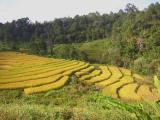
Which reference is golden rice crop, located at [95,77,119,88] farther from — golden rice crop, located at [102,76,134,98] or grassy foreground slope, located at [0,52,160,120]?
golden rice crop, located at [102,76,134,98]

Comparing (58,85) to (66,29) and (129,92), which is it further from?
(66,29)

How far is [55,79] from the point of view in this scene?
3503 cm

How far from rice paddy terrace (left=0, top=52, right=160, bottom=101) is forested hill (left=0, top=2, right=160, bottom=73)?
8.73 metres

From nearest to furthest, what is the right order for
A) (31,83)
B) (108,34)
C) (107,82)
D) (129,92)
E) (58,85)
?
(58,85)
(31,83)
(129,92)
(107,82)
(108,34)

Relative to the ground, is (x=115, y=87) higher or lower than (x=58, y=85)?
lower

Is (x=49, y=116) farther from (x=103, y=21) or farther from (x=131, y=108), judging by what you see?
(x=103, y=21)

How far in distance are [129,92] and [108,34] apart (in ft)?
213

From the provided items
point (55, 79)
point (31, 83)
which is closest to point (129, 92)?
point (55, 79)

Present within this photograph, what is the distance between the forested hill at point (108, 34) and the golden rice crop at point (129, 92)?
1080 centimetres

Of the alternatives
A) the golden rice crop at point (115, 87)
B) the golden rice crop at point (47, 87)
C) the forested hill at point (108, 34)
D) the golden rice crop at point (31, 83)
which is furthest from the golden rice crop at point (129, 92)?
the forested hill at point (108, 34)

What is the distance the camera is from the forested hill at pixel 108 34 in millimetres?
59344

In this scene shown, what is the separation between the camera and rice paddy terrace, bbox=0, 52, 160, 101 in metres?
31.5

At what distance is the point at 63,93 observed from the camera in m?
29.3

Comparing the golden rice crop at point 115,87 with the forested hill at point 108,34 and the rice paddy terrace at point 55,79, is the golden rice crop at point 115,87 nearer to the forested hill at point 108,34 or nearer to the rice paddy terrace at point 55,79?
the rice paddy terrace at point 55,79
